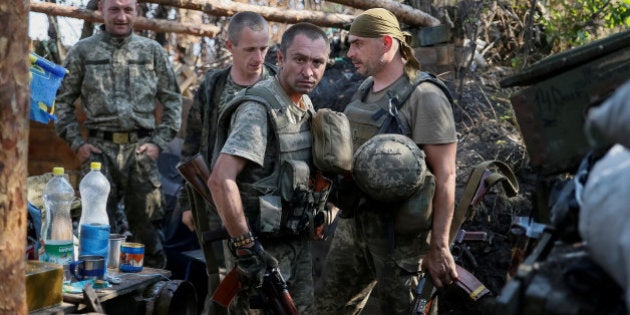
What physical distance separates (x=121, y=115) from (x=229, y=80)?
1.25 metres

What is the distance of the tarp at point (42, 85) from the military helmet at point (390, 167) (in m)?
1.89

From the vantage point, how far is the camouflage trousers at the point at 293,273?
438 cm

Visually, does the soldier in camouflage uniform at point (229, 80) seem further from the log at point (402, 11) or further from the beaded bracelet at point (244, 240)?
the log at point (402, 11)

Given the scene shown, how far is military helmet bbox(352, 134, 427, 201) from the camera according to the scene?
4277mm

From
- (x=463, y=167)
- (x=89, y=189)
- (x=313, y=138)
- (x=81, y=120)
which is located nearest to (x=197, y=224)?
(x=89, y=189)

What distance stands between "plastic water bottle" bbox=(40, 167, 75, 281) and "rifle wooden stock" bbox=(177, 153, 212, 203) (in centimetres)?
67

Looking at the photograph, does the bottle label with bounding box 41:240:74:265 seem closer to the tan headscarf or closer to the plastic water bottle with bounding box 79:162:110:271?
the plastic water bottle with bounding box 79:162:110:271

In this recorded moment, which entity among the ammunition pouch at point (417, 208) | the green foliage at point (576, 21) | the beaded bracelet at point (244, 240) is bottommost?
the beaded bracelet at point (244, 240)

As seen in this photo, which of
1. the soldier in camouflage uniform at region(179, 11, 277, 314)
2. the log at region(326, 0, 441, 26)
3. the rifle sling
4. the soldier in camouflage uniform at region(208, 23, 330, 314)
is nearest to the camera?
the soldier in camouflage uniform at region(208, 23, 330, 314)

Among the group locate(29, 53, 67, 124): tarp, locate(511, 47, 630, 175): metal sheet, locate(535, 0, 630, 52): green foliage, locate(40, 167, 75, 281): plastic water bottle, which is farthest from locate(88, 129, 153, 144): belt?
locate(535, 0, 630, 52): green foliage

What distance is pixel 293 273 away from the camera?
4449 millimetres

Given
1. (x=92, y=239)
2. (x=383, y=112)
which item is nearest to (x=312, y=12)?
(x=383, y=112)

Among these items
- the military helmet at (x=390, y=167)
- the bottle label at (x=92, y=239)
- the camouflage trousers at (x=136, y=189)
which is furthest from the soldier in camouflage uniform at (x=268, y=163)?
the camouflage trousers at (x=136, y=189)

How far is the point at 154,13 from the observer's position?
11.9 m
